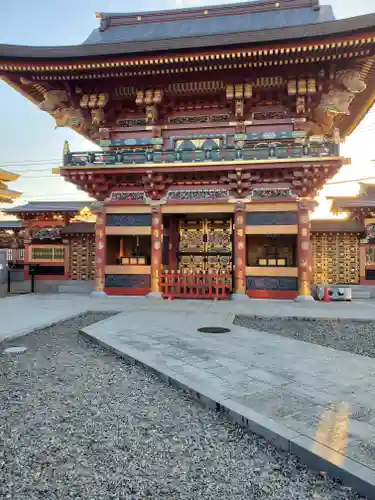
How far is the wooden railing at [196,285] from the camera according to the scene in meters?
12.8

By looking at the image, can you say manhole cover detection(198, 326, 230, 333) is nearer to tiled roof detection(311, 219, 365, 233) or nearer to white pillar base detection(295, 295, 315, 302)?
white pillar base detection(295, 295, 315, 302)

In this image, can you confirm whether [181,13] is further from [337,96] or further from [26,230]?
[26,230]

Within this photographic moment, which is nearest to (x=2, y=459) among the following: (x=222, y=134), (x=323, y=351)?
(x=323, y=351)

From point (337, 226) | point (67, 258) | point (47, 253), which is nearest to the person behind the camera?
point (337, 226)

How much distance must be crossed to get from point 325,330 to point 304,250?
5110 millimetres

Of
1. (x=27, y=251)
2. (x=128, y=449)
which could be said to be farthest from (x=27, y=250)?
(x=128, y=449)

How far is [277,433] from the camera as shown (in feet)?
9.66

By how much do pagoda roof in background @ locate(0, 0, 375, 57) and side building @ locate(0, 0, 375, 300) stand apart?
0.26 feet

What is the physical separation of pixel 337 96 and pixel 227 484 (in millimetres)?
13224

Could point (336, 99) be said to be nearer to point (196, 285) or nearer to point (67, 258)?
point (196, 285)

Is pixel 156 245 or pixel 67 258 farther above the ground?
pixel 156 245

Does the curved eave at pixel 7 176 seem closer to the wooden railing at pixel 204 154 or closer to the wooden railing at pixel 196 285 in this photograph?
the wooden railing at pixel 204 154

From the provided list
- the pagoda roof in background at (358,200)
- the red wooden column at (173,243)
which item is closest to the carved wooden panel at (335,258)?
the pagoda roof in background at (358,200)

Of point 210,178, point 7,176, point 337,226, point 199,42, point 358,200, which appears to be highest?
point 199,42
